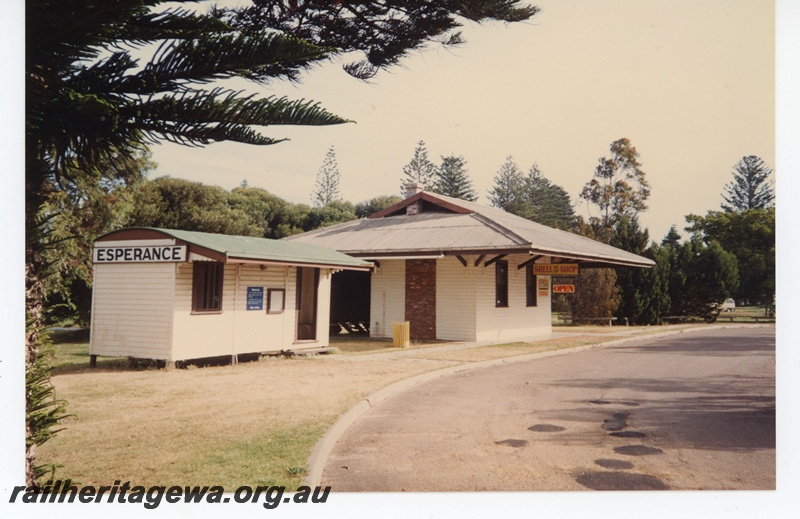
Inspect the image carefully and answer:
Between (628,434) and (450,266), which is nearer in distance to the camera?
(628,434)

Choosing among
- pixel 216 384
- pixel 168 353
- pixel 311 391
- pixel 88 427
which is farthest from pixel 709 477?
pixel 168 353

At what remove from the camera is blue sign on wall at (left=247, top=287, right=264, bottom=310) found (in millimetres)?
12211

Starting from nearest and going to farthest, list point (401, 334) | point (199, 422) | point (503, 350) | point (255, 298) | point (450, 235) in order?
point (199, 422) → point (255, 298) → point (503, 350) → point (401, 334) → point (450, 235)

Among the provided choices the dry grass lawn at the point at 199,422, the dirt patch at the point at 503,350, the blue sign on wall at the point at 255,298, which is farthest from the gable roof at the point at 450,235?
the dry grass lawn at the point at 199,422

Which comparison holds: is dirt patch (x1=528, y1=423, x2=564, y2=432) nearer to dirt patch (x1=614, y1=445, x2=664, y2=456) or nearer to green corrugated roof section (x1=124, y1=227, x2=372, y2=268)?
dirt patch (x1=614, y1=445, x2=664, y2=456)

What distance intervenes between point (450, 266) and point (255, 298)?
21.6 ft

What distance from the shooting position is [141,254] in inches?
424

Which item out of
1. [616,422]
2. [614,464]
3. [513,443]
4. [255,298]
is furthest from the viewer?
[255,298]

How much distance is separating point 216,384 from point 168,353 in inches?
73.9

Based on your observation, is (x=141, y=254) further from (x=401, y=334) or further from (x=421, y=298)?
(x=421, y=298)

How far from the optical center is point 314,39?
21.0 ft

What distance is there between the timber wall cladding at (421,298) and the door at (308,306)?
3921mm

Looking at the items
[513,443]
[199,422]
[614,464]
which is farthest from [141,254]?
[614,464]

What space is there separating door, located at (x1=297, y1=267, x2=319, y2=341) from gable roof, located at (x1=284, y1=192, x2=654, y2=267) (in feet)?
9.54
